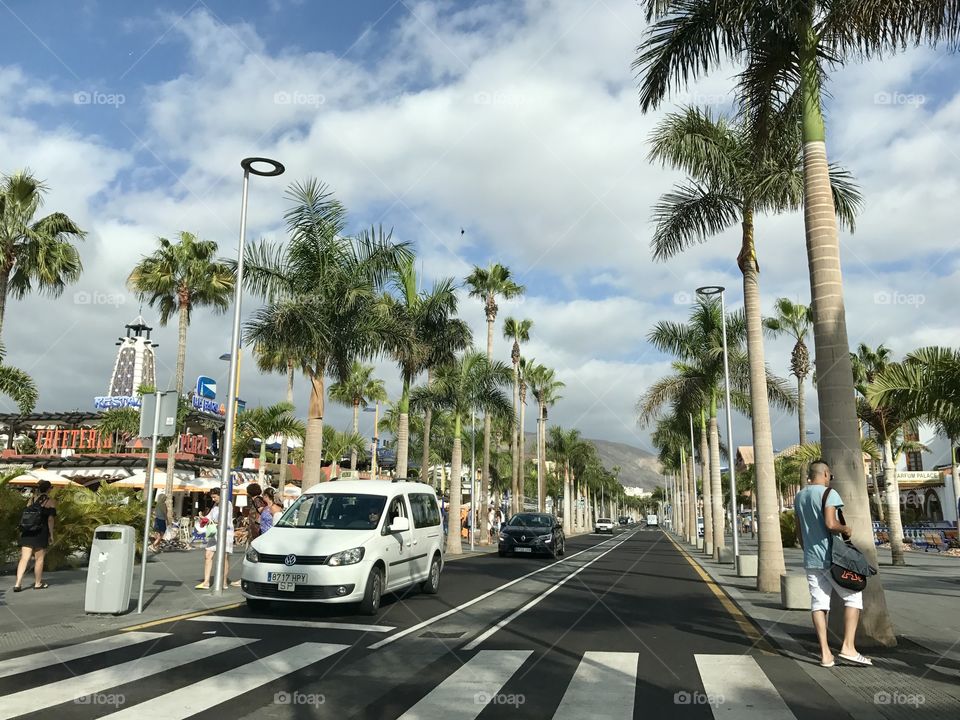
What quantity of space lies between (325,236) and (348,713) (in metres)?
15.6

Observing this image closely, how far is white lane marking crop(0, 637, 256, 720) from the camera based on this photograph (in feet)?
18.4

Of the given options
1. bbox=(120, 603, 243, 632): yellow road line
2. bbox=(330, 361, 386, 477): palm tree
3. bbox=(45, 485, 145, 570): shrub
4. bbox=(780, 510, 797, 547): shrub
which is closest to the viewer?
bbox=(120, 603, 243, 632): yellow road line

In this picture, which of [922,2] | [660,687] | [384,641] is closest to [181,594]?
[384,641]

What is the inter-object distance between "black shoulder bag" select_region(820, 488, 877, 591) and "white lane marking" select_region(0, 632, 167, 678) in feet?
24.5

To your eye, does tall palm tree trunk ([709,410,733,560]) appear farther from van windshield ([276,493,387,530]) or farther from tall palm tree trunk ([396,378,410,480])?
van windshield ([276,493,387,530])

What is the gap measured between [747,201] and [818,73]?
6604 millimetres

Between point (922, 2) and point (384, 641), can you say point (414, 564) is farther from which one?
point (922, 2)

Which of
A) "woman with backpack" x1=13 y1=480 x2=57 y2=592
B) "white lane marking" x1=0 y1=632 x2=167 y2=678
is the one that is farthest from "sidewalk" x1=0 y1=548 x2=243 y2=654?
"woman with backpack" x1=13 y1=480 x2=57 y2=592

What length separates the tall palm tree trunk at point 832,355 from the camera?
8.36 metres

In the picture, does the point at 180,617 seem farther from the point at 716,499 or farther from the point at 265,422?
the point at 265,422

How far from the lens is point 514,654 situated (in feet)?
25.7

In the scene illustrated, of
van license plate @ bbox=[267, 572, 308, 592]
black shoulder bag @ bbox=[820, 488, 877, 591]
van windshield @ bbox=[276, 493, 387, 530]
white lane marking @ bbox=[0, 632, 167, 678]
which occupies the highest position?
van windshield @ bbox=[276, 493, 387, 530]

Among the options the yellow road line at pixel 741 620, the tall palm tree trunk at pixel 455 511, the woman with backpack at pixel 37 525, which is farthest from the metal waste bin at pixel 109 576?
the tall palm tree trunk at pixel 455 511

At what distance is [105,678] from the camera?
6480 millimetres
